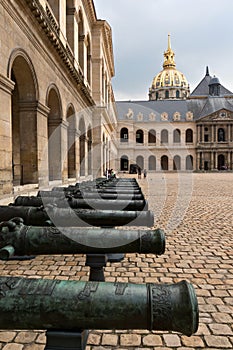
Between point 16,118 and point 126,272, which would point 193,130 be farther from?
point 126,272

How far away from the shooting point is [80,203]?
16.6 ft

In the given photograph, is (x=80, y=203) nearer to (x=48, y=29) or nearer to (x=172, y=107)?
(x=48, y=29)

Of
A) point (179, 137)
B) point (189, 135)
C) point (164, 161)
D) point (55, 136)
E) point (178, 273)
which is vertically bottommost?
point (178, 273)

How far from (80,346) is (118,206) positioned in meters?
3.52

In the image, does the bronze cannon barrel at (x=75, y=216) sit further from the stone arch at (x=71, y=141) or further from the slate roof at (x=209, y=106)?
the slate roof at (x=209, y=106)

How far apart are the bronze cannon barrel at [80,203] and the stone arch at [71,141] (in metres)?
9.80

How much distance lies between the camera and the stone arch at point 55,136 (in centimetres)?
1238

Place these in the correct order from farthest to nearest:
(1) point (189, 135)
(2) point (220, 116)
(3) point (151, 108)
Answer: (3) point (151, 108)
(1) point (189, 135)
(2) point (220, 116)

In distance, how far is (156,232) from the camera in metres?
3.05

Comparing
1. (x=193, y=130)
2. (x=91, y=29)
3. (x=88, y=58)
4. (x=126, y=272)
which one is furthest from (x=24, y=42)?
(x=193, y=130)

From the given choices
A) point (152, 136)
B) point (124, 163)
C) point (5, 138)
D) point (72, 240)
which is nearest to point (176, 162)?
point (152, 136)

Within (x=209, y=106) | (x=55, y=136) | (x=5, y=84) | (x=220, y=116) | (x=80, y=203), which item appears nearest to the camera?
(x=80, y=203)

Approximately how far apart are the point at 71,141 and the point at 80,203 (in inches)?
406

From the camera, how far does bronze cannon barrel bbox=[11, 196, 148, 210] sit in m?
5.06
